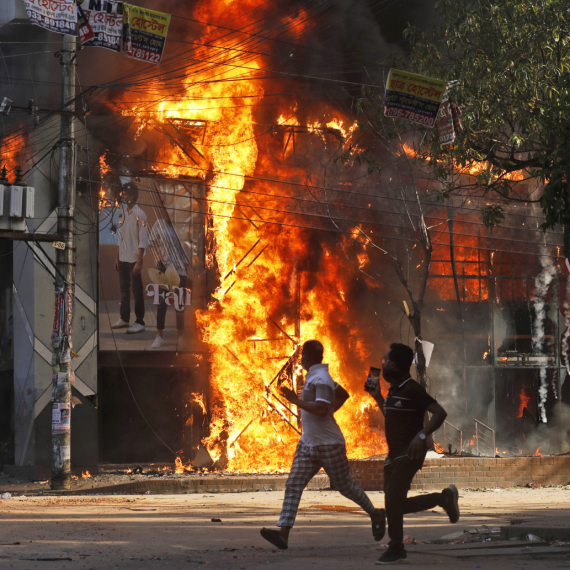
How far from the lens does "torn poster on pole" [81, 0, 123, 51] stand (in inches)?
529

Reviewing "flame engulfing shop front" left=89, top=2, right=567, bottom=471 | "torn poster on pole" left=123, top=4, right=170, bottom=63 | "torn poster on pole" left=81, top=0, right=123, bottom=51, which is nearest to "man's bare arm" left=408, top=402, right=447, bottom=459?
"torn poster on pole" left=123, top=4, right=170, bottom=63

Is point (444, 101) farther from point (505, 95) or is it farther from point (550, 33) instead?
point (550, 33)

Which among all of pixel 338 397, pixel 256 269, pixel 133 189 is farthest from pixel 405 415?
pixel 256 269

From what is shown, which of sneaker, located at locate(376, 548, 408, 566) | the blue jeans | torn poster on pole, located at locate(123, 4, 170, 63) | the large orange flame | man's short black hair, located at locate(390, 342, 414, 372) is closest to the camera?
sneaker, located at locate(376, 548, 408, 566)

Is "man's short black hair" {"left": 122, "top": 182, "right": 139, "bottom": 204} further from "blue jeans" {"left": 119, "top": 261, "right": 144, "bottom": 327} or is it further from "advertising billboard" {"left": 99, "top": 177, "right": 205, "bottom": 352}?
"blue jeans" {"left": 119, "top": 261, "right": 144, "bottom": 327}

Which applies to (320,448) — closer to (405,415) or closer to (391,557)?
(405,415)

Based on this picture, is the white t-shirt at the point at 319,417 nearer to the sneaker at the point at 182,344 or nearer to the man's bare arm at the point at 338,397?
the man's bare arm at the point at 338,397

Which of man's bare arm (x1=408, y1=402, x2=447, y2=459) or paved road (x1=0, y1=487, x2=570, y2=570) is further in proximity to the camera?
paved road (x1=0, y1=487, x2=570, y2=570)

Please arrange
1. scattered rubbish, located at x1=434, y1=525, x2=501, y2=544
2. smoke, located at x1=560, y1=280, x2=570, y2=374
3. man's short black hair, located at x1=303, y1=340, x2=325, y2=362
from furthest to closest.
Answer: smoke, located at x1=560, y1=280, x2=570, y2=374, scattered rubbish, located at x1=434, y1=525, x2=501, y2=544, man's short black hair, located at x1=303, y1=340, x2=325, y2=362

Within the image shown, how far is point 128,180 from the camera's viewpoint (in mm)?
18844

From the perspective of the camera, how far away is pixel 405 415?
20.7 feet

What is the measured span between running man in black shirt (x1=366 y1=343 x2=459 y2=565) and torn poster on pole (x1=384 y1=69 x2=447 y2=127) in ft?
22.0

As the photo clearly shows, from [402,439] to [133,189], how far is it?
44.8 feet

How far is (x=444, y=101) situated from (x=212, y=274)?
816 cm
